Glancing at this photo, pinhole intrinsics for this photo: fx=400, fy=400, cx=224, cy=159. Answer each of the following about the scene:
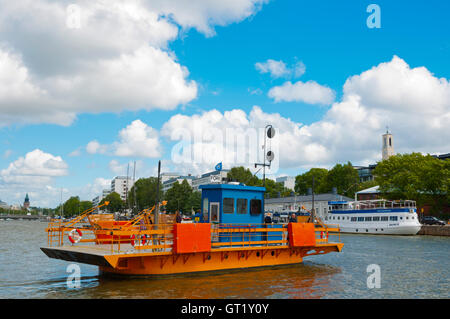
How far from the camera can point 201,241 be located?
16984 millimetres

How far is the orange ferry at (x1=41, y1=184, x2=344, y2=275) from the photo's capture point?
1611cm

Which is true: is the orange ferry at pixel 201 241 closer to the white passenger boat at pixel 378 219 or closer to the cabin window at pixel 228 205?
the cabin window at pixel 228 205

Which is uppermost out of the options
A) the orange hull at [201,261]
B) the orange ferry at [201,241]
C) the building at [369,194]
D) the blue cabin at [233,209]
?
the building at [369,194]

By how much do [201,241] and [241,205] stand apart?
4.39 m

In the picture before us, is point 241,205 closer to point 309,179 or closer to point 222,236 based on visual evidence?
point 222,236

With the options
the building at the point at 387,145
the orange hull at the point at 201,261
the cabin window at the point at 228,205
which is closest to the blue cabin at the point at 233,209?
the cabin window at the point at 228,205

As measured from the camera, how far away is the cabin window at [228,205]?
20.2 m

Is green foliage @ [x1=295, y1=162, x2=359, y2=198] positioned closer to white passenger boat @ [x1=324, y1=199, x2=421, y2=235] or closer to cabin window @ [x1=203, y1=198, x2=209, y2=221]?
white passenger boat @ [x1=324, y1=199, x2=421, y2=235]

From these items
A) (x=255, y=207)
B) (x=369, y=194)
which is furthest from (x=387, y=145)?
(x=255, y=207)

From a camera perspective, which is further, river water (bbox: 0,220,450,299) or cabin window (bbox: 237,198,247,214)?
cabin window (bbox: 237,198,247,214)

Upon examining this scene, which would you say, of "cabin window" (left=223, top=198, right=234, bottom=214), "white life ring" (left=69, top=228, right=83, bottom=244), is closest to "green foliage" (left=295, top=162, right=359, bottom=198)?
"cabin window" (left=223, top=198, right=234, bottom=214)
